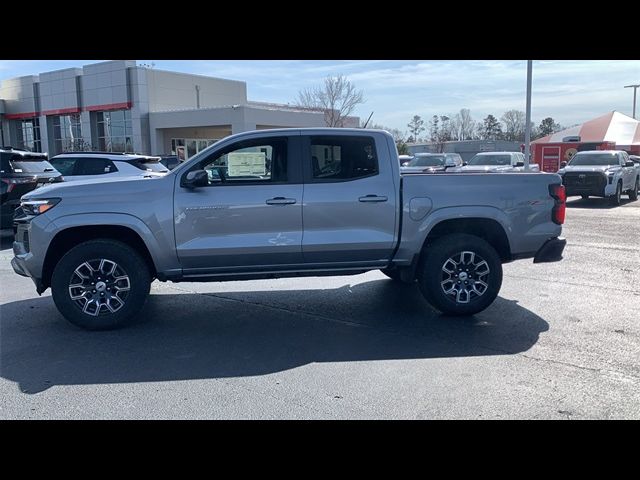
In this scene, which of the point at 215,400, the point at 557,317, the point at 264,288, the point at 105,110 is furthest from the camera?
the point at 105,110

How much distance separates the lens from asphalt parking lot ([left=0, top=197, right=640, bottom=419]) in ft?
13.7

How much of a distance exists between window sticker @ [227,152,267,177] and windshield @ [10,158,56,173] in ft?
23.7

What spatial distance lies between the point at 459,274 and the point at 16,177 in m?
9.11

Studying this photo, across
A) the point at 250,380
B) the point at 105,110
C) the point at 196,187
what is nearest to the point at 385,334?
the point at 250,380

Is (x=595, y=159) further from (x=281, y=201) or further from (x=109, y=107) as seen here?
(x=109, y=107)

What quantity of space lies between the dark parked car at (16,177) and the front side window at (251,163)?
22.3 ft

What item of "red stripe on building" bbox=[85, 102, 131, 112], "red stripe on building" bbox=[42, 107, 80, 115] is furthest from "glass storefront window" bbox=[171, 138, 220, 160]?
"red stripe on building" bbox=[42, 107, 80, 115]

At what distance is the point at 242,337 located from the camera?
580 centimetres

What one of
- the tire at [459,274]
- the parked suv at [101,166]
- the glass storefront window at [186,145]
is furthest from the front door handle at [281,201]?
the glass storefront window at [186,145]

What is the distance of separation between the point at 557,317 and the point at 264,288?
12.4 ft

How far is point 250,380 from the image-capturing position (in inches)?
184
